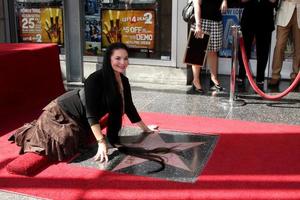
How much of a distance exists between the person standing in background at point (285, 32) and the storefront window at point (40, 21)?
328 cm

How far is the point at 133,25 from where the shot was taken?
249 inches

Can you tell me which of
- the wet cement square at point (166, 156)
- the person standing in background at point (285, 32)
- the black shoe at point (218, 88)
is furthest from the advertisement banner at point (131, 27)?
the wet cement square at point (166, 156)

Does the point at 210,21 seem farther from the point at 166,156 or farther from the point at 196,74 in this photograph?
the point at 166,156

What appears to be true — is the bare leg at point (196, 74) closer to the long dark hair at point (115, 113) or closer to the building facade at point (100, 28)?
the building facade at point (100, 28)

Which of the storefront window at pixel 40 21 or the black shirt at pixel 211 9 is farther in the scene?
the storefront window at pixel 40 21

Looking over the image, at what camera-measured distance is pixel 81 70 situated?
20.0ft

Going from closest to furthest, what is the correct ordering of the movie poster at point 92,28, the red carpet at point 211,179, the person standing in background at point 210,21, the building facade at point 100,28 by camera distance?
the red carpet at point 211,179 < the person standing in background at point 210,21 < the building facade at point 100,28 < the movie poster at point 92,28

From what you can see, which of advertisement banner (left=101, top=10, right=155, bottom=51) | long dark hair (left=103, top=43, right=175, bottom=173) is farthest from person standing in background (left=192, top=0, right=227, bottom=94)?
long dark hair (left=103, top=43, right=175, bottom=173)

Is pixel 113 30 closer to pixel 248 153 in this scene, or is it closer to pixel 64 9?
pixel 64 9

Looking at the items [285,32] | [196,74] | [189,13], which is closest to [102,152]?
[196,74]

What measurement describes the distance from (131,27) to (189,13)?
1216 mm

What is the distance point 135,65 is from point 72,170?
3249 mm

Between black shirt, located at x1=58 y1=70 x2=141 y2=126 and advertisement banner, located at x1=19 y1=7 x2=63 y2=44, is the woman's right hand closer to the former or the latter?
black shirt, located at x1=58 y1=70 x2=141 y2=126

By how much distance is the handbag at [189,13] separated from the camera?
17.7ft
